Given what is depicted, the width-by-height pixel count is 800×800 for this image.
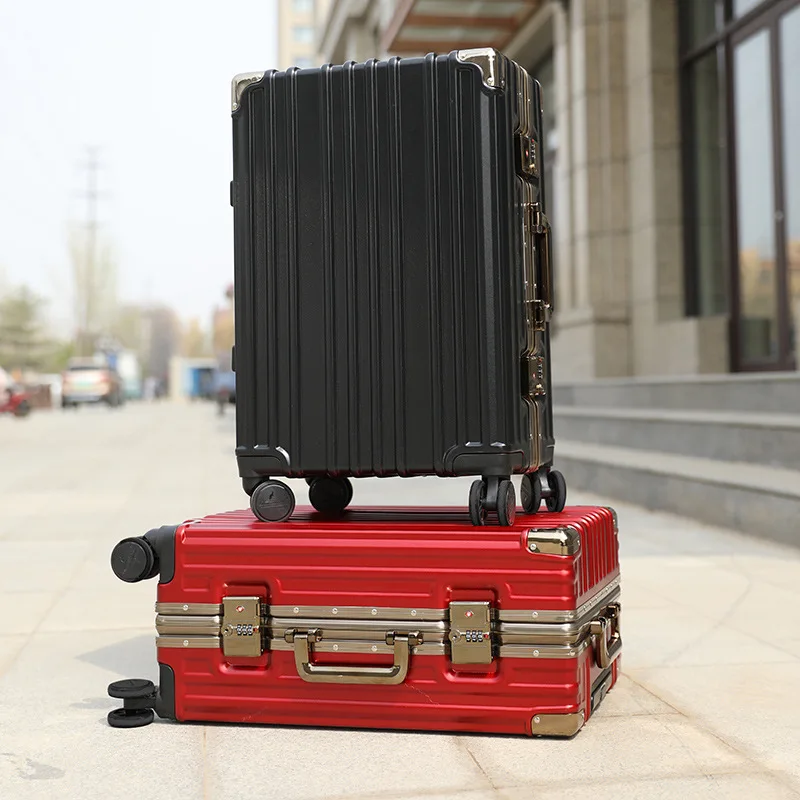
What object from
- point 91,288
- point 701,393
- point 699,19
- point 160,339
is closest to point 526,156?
point 701,393

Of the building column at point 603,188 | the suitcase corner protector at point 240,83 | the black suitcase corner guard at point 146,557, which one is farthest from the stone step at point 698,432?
the black suitcase corner guard at point 146,557

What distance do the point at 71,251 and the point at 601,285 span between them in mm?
85162

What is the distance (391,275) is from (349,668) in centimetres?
108

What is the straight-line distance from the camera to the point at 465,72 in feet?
9.61

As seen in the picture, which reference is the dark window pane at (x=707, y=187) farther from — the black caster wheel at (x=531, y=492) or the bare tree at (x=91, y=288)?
the bare tree at (x=91, y=288)

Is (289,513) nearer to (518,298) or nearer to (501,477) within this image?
(501,477)

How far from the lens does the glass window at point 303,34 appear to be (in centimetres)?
9700

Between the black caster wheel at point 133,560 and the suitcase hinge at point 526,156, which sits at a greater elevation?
the suitcase hinge at point 526,156

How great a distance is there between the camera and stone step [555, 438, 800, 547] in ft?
20.3

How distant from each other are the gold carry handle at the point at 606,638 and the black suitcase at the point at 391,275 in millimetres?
422

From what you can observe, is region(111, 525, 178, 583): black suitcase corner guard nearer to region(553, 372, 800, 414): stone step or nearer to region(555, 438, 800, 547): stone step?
region(555, 438, 800, 547): stone step

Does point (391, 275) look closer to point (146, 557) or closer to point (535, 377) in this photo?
point (535, 377)

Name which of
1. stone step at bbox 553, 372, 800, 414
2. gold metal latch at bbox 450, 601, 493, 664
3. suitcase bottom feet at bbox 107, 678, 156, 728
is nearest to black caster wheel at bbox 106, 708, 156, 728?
suitcase bottom feet at bbox 107, 678, 156, 728

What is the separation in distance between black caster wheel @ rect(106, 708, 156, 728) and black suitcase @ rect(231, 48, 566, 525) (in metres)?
0.62
